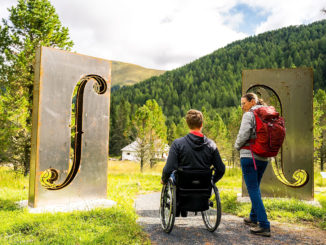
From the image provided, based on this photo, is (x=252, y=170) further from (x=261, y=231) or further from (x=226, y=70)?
(x=226, y=70)

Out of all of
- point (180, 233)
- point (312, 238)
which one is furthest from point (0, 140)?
point (312, 238)

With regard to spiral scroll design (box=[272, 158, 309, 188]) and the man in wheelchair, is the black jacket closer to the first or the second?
the man in wheelchair

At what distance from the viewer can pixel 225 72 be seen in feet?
372

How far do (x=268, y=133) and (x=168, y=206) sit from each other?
1.80m

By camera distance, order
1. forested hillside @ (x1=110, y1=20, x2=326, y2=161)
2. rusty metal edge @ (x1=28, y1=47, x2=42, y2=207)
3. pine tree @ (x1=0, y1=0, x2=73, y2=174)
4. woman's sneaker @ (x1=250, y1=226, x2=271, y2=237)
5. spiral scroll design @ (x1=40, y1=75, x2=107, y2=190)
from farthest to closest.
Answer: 1. forested hillside @ (x1=110, y1=20, x2=326, y2=161)
2. pine tree @ (x1=0, y1=0, x2=73, y2=174)
3. spiral scroll design @ (x1=40, y1=75, x2=107, y2=190)
4. rusty metal edge @ (x1=28, y1=47, x2=42, y2=207)
5. woman's sneaker @ (x1=250, y1=226, x2=271, y2=237)

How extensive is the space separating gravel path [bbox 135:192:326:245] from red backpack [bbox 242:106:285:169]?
4.01ft

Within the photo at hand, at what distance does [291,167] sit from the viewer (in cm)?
668

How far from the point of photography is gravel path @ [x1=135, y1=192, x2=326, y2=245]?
3.87 m

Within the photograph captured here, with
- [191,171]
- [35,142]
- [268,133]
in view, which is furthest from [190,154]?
[35,142]

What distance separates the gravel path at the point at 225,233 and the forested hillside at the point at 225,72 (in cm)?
7554

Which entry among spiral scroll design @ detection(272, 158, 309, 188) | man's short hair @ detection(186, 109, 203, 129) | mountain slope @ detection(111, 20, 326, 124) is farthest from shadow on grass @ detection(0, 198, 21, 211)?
mountain slope @ detection(111, 20, 326, 124)

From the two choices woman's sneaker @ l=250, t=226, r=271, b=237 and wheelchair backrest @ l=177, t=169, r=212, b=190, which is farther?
woman's sneaker @ l=250, t=226, r=271, b=237

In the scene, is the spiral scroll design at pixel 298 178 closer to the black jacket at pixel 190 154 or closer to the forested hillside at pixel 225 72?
the black jacket at pixel 190 154

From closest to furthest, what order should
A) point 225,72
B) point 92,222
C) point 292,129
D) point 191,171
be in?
point 191,171
point 92,222
point 292,129
point 225,72
